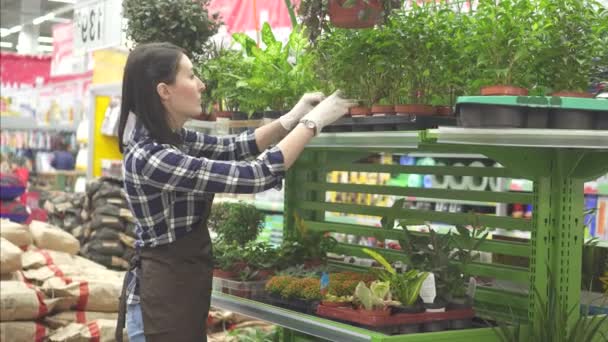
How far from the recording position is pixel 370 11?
2432mm

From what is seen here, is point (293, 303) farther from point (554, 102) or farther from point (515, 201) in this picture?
point (554, 102)

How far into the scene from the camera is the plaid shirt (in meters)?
2.26

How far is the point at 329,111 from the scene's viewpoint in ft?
8.02

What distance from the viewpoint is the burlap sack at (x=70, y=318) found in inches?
184

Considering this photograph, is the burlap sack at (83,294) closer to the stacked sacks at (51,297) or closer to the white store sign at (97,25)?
the stacked sacks at (51,297)

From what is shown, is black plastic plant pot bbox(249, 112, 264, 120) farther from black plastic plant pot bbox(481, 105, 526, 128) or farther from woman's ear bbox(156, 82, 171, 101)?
black plastic plant pot bbox(481, 105, 526, 128)

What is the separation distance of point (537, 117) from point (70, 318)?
3.42 meters

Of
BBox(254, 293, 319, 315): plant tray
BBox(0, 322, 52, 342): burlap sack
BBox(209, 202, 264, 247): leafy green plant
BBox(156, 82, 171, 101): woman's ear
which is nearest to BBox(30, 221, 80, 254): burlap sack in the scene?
BBox(0, 322, 52, 342): burlap sack

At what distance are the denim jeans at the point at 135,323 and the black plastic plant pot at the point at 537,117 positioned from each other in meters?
1.31

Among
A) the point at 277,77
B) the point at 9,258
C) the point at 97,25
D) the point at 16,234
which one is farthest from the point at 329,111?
the point at 97,25

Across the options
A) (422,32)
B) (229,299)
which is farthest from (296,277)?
(422,32)

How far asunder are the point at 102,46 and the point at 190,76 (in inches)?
166

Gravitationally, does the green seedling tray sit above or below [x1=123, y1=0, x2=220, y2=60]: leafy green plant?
below

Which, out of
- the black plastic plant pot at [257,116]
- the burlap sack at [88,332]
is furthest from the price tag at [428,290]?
the burlap sack at [88,332]
